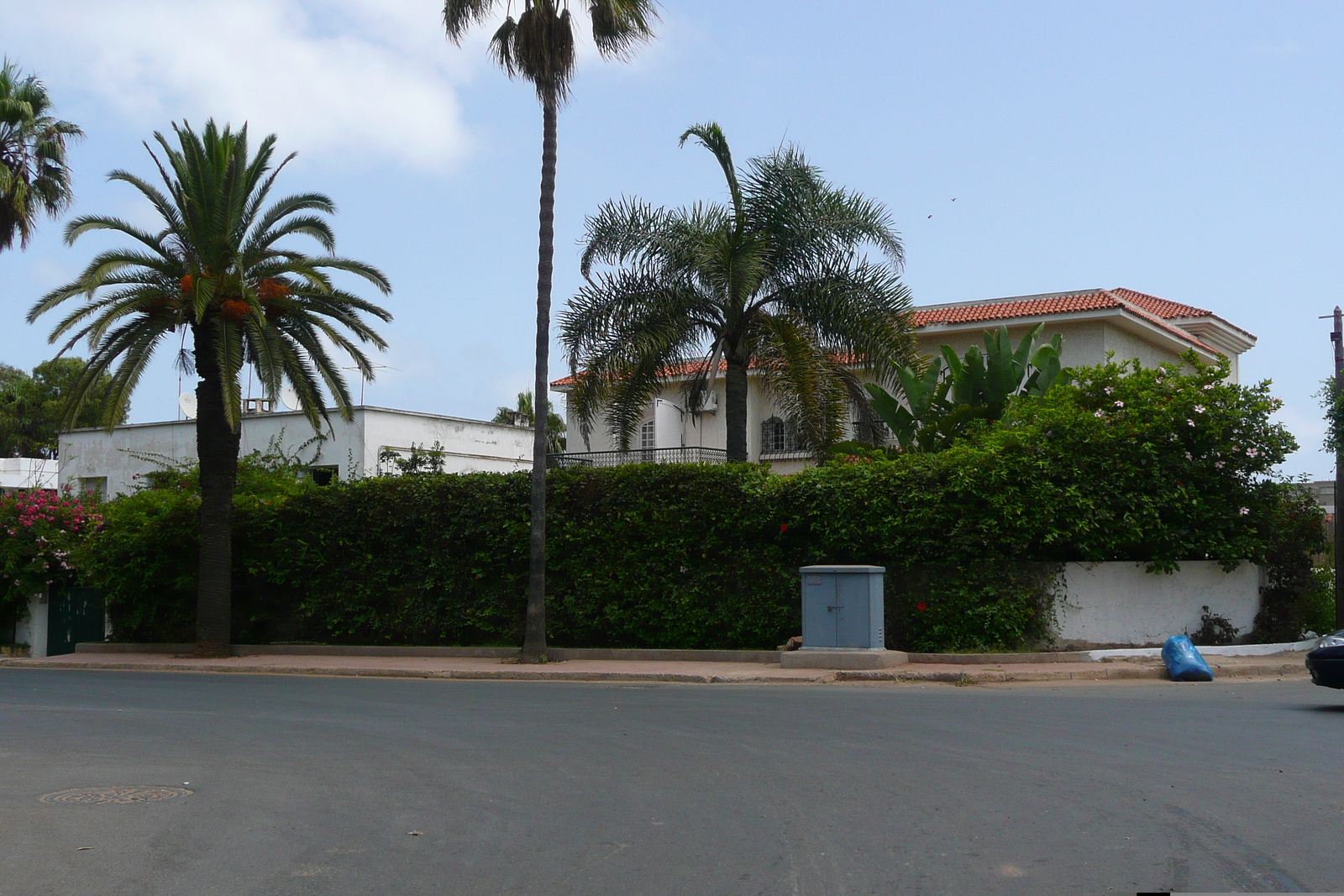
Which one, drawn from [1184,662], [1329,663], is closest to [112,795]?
[1329,663]

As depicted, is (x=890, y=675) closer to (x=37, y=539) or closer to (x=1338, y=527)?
(x=1338, y=527)

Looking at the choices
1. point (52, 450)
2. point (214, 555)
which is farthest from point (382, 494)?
point (52, 450)

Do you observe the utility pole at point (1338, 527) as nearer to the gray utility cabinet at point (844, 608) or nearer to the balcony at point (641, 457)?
the gray utility cabinet at point (844, 608)

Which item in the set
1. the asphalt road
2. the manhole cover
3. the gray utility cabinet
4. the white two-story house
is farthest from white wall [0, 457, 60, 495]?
the manhole cover

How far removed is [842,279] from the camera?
920 inches

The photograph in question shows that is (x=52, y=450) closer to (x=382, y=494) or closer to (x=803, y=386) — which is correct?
(x=382, y=494)

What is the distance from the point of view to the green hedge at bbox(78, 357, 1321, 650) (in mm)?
18812

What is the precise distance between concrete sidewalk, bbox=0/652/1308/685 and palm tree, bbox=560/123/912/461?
223 inches

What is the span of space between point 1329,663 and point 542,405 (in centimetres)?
1298

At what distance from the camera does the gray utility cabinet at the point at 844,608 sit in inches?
699

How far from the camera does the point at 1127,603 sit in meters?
18.9

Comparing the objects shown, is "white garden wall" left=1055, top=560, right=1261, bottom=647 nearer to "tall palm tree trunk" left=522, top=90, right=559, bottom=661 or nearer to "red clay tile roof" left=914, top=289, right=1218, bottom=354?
"tall palm tree trunk" left=522, top=90, right=559, bottom=661

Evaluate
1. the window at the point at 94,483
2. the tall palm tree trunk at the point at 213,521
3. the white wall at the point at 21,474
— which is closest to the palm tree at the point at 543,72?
the tall palm tree trunk at the point at 213,521

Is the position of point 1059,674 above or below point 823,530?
below
